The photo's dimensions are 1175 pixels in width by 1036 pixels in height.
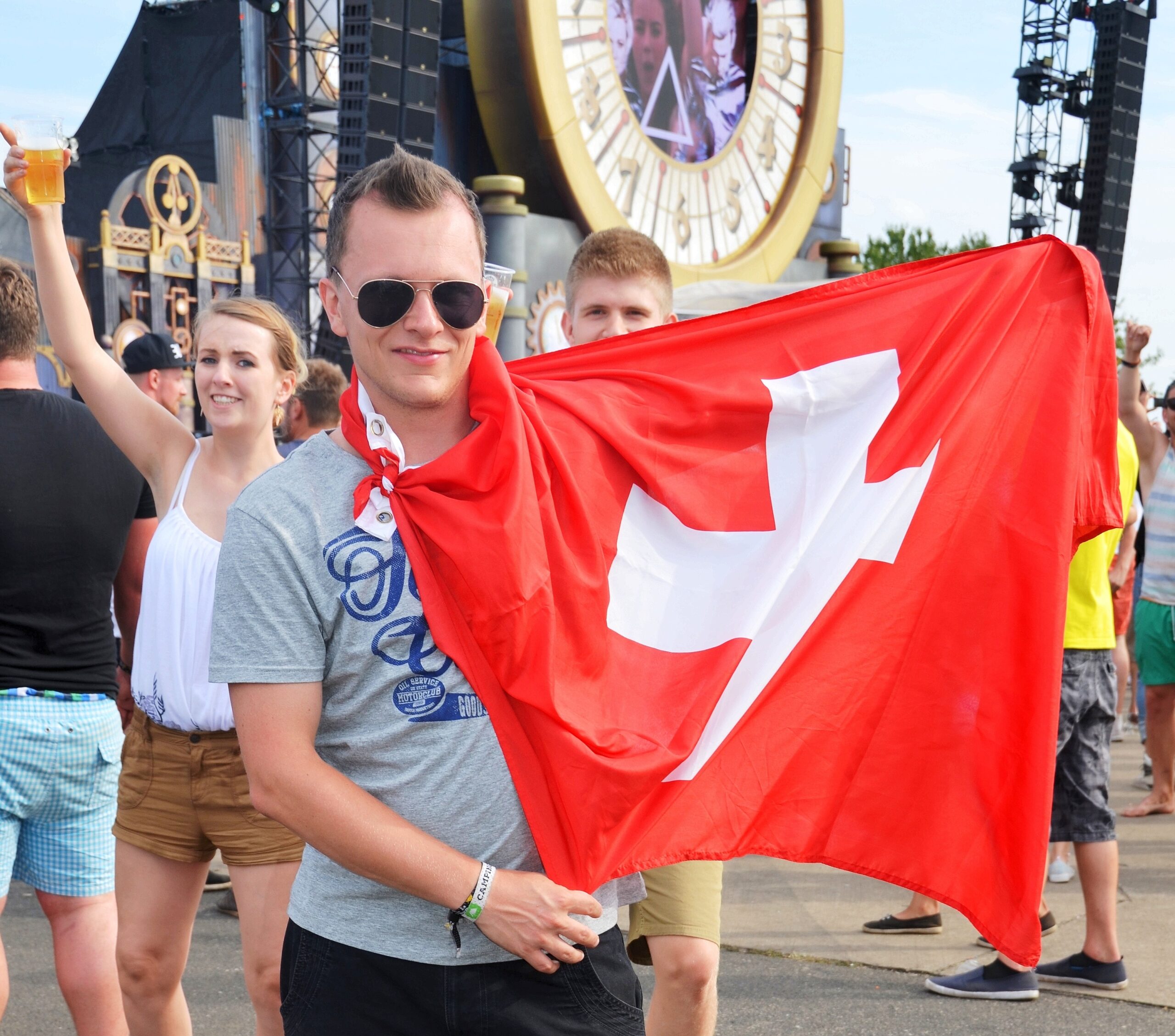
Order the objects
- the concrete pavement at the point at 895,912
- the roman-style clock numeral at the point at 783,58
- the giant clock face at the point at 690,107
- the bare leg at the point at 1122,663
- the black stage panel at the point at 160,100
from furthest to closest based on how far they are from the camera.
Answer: the black stage panel at the point at 160,100 < the roman-style clock numeral at the point at 783,58 < the giant clock face at the point at 690,107 < the bare leg at the point at 1122,663 < the concrete pavement at the point at 895,912

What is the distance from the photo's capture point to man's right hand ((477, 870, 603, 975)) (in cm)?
177

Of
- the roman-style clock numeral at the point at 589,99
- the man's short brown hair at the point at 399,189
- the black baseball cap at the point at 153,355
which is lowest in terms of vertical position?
the black baseball cap at the point at 153,355

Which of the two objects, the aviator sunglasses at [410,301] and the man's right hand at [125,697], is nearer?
the aviator sunglasses at [410,301]

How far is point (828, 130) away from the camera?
16.2m

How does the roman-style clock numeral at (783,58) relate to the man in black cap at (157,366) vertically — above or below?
above

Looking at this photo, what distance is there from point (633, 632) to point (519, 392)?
0.44m

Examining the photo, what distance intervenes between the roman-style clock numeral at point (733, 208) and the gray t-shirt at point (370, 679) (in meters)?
13.6

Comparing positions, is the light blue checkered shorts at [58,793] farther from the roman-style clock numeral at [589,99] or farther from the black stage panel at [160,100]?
the black stage panel at [160,100]

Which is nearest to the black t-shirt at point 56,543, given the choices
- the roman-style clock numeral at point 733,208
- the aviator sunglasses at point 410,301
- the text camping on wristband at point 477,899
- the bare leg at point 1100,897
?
the aviator sunglasses at point 410,301

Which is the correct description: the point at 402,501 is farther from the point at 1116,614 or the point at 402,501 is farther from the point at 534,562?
the point at 1116,614

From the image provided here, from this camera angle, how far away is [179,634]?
3068 mm

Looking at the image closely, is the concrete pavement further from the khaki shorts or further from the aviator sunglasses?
the aviator sunglasses

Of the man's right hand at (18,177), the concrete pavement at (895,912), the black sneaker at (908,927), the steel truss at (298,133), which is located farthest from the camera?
the steel truss at (298,133)

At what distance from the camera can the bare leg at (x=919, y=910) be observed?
480 centimetres
